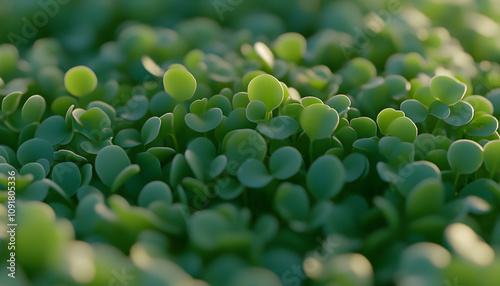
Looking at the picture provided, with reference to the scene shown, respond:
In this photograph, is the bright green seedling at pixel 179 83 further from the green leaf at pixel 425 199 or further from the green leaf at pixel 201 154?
the green leaf at pixel 425 199

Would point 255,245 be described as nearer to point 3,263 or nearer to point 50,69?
point 3,263

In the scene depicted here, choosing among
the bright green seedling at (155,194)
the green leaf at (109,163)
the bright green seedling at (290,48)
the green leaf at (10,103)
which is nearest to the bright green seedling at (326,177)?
the bright green seedling at (155,194)

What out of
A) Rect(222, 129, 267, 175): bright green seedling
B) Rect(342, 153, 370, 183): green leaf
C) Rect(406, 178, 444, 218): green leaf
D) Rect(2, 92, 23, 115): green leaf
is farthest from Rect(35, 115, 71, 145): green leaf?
Rect(406, 178, 444, 218): green leaf

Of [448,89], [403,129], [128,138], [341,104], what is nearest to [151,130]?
[128,138]

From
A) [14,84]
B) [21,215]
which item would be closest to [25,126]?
[14,84]

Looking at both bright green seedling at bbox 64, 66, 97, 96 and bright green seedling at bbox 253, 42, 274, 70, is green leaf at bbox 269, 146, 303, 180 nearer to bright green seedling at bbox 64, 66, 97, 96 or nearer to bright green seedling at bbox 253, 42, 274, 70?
bright green seedling at bbox 253, 42, 274, 70
